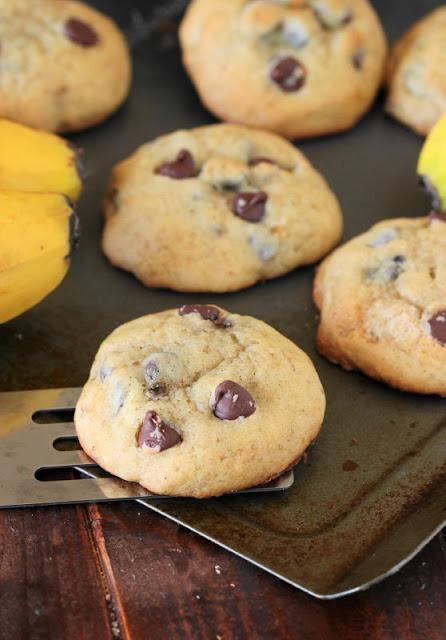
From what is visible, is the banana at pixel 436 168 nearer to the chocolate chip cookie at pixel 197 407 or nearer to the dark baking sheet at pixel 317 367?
the dark baking sheet at pixel 317 367

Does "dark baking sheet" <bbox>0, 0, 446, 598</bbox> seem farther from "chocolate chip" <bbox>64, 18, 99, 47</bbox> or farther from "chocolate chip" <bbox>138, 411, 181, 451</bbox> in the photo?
"chocolate chip" <bbox>64, 18, 99, 47</bbox>

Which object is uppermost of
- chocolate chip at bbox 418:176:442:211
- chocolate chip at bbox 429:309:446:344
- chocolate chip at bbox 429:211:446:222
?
chocolate chip at bbox 429:211:446:222

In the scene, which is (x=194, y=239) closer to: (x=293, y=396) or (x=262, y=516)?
(x=293, y=396)

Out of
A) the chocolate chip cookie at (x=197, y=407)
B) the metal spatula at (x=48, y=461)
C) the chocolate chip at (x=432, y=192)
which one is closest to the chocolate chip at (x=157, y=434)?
the chocolate chip cookie at (x=197, y=407)

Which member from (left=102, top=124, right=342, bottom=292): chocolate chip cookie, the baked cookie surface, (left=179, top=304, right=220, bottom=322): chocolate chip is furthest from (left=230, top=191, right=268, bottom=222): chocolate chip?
the baked cookie surface

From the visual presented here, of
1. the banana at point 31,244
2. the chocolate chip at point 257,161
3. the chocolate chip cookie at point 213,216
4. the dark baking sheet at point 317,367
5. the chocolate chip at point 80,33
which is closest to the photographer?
the dark baking sheet at point 317,367

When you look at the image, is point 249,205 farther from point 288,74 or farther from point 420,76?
point 420,76
